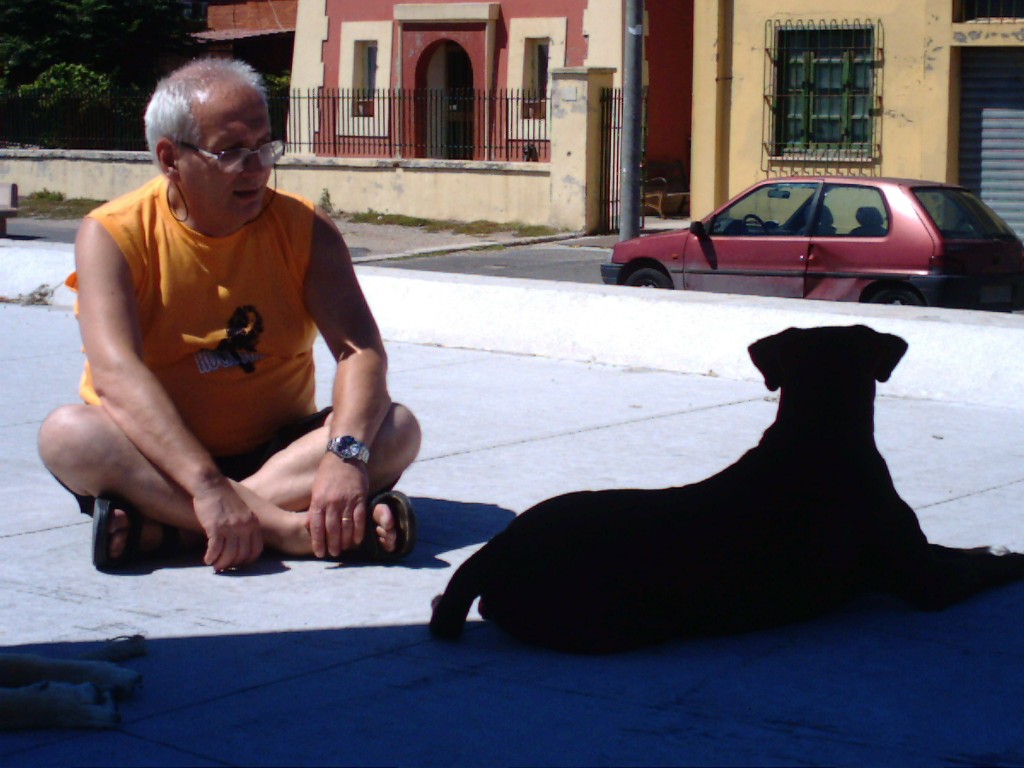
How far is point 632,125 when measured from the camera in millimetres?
16703

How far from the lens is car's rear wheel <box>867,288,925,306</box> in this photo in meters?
11.8

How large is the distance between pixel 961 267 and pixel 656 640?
338 inches

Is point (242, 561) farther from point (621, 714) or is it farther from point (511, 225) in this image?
point (511, 225)

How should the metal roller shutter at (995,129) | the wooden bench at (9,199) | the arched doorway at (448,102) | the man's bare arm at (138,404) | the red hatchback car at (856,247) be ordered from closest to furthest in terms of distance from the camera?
the man's bare arm at (138,404) < the red hatchback car at (856,247) < the metal roller shutter at (995,129) < the wooden bench at (9,199) < the arched doorway at (448,102)

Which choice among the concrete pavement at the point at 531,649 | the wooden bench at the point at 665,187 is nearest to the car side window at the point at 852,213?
the concrete pavement at the point at 531,649

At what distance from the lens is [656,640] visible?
3.74 meters

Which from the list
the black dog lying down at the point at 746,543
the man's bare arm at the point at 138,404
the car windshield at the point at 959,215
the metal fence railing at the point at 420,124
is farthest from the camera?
the metal fence railing at the point at 420,124

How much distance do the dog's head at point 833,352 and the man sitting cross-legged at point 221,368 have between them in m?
1.21

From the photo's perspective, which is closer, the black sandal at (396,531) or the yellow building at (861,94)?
the black sandal at (396,531)

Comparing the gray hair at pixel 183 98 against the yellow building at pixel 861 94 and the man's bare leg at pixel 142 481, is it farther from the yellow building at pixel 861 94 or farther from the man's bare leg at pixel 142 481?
the yellow building at pixel 861 94

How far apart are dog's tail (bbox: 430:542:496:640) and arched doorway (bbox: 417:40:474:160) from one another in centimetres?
2172

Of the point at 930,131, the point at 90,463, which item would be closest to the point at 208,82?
the point at 90,463

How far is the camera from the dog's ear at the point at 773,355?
3.95 metres

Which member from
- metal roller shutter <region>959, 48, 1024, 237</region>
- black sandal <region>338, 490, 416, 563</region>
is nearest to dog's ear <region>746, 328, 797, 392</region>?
black sandal <region>338, 490, 416, 563</region>
